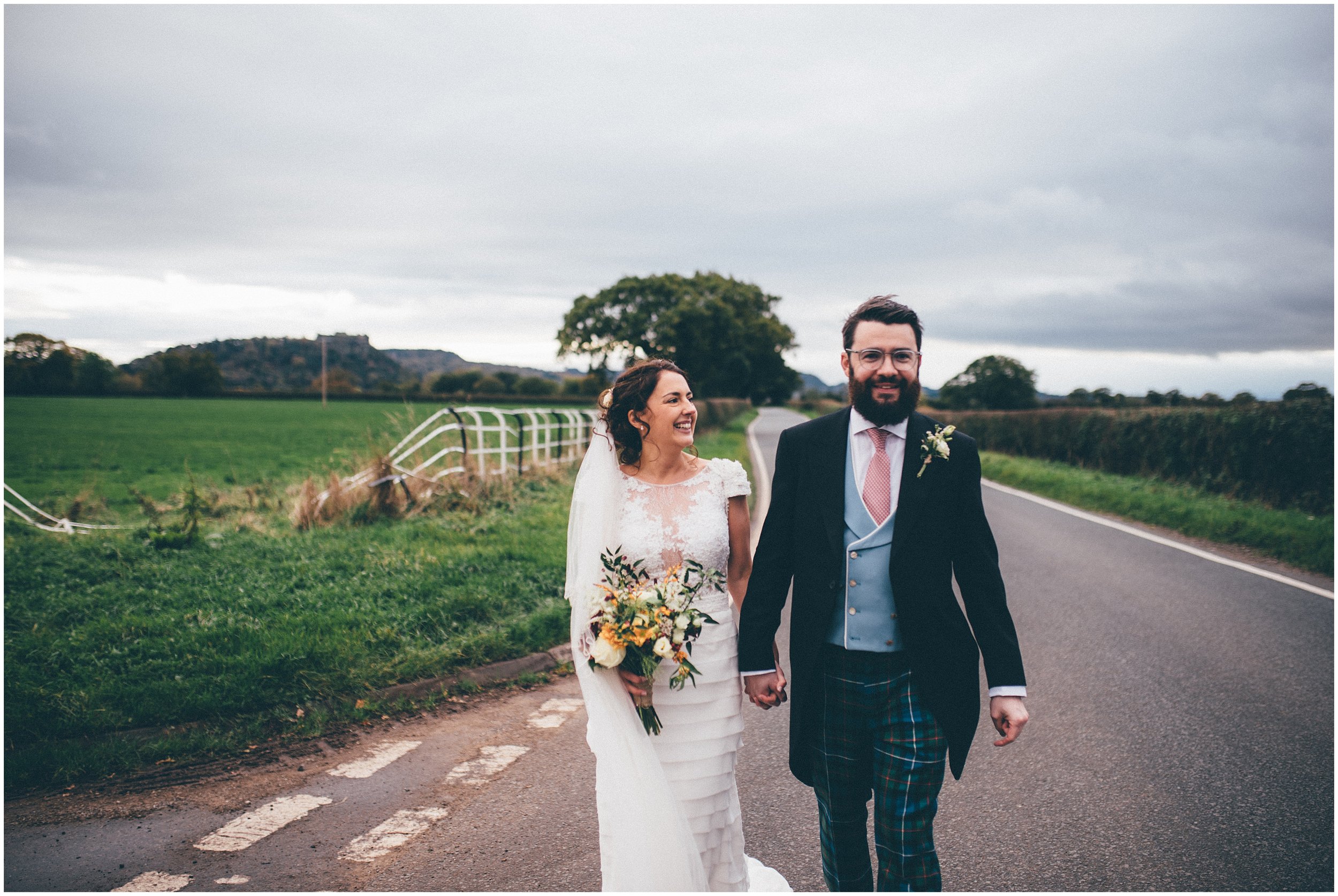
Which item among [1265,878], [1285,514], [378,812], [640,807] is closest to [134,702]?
[378,812]

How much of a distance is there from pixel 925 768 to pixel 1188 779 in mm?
2395

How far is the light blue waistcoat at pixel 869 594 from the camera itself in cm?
244

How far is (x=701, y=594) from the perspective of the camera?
297 cm

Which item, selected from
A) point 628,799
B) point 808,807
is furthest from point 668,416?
point 808,807

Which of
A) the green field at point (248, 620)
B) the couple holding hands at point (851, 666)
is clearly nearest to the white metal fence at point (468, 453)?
the green field at point (248, 620)

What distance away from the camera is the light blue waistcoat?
2.44 meters

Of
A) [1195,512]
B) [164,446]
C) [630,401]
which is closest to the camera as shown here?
[630,401]

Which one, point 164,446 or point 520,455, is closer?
point 520,455

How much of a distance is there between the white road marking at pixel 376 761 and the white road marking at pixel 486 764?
0.39 metres

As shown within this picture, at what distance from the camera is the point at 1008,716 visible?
235 centimetres

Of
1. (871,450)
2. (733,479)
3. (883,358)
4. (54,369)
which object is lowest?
(733,479)

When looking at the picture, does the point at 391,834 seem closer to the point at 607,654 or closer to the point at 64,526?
the point at 607,654

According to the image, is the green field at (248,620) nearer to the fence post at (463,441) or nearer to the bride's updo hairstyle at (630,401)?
the fence post at (463,441)

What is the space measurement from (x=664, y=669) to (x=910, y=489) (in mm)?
1140
